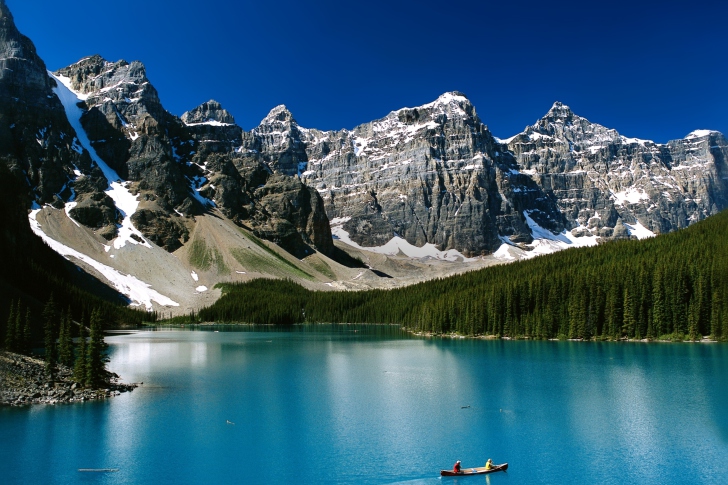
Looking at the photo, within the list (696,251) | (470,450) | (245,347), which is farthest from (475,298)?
(470,450)

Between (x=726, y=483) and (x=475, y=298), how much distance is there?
88.6m

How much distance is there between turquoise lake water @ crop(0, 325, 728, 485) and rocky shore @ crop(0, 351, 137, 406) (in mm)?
1437

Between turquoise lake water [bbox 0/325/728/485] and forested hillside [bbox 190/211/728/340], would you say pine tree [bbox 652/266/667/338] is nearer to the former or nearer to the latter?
forested hillside [bbox 190/211/728/340]

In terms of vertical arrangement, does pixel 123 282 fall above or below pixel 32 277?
above

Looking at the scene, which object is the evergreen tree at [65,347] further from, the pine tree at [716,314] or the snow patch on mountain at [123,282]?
the snow patch on mountain at [123,282]

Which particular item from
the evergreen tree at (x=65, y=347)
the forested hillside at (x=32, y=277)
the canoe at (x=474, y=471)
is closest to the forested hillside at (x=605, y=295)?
the forested hillside at (x=32, y=277)

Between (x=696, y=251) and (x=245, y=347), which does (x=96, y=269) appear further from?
(x=696, y=251)

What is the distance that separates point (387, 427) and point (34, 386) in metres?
24.3

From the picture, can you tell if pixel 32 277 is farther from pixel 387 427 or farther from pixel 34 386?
pixel 387 427

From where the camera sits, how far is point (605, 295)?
9119cm

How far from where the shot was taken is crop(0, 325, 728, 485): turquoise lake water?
86.1ft

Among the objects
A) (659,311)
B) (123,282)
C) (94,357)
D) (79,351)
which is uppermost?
(123,282)

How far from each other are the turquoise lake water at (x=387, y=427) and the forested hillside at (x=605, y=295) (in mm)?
26648

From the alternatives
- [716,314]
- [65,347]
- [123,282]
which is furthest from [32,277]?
[716,314]
